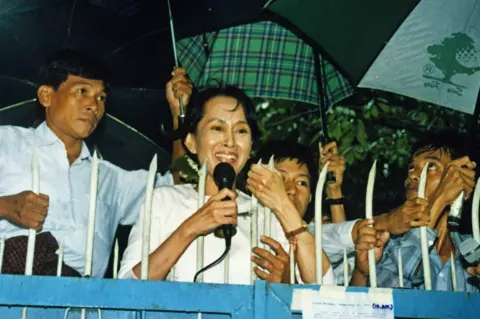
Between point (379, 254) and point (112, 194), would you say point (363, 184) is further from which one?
point (379, 254)

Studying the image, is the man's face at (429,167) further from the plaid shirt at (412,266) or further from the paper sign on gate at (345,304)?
the paper sign on gate at (345,304)

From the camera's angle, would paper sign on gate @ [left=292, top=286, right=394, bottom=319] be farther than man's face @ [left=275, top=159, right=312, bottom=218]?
No

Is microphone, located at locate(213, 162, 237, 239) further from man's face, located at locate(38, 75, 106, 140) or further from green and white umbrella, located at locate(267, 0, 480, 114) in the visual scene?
green and white umbrella, located at locate(267, 0, 480, 114)

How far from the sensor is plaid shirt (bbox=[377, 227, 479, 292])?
3.70 meters

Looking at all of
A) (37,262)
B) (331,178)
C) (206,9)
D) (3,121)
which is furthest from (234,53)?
(37,262)

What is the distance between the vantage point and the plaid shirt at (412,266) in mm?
3697

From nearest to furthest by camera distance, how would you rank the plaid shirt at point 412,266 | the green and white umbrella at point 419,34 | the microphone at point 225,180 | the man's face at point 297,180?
the microphone at point 225,180
the plaid shirt at point 412,266
the man's face at point 297,180
the green and white umbrella at point 419,34

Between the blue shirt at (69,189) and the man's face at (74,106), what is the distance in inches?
3.6

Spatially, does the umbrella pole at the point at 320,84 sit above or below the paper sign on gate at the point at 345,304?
above

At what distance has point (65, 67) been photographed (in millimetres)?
4914

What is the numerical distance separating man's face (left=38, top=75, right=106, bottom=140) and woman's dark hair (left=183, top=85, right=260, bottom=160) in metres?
0.89

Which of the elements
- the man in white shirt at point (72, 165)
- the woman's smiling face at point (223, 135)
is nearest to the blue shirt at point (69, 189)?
the man in white shirt at point (72, 165)

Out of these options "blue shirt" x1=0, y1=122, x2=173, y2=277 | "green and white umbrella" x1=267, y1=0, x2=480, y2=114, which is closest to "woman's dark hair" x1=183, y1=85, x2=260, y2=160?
"blue shirt" x1=0, y1=122, x2=173, y2=277

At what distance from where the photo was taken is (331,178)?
16.6ft
